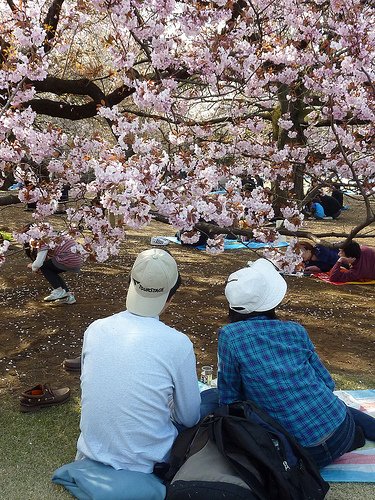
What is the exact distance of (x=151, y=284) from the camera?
235 centimetres

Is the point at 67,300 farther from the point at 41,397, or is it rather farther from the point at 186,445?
the point at 186,445

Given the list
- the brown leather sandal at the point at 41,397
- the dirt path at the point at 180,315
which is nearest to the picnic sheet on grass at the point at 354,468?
the dirt path at the point at 180,315

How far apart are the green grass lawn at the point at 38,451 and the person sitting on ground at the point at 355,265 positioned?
13.7 ft

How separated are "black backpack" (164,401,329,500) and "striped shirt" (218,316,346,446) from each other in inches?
4.1

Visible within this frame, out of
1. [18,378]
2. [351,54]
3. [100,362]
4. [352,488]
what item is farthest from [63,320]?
[351,54]

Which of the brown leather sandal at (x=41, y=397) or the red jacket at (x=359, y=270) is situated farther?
the red jacket at (x=359, y=270)

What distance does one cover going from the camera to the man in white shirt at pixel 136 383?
7.21 feet

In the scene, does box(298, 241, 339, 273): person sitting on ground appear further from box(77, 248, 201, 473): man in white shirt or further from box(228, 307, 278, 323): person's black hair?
box(77, 248, 201, 473): man in white shirt

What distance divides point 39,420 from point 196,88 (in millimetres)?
4677

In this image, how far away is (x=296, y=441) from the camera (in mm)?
2205

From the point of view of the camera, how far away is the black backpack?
197cm

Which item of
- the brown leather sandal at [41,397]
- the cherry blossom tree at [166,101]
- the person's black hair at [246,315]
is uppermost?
the cherry blossom tree at [166,101]

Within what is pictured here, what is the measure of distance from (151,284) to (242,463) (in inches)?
31.7

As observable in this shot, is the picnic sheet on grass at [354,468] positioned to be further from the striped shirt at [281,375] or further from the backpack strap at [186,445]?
the backpack strap at [186,445]
